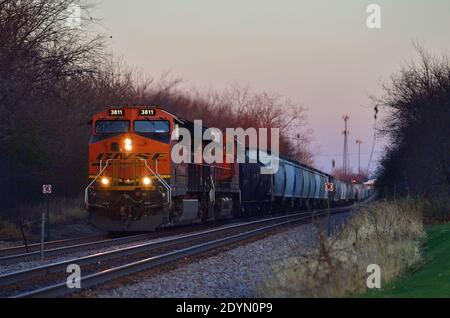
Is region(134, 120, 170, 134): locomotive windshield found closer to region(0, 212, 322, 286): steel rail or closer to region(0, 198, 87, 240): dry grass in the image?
region(0, 212, 322, 286): steel rail

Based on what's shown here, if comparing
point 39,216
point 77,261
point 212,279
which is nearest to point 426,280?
point 212,279

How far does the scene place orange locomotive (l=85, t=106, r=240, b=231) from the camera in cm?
2133

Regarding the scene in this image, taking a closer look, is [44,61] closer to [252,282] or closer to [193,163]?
[193,163]

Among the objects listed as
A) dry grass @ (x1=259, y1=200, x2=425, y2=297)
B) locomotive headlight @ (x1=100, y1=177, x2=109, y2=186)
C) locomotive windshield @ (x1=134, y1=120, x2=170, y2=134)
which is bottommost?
dry grass @ (x1=259, y1=200, x2=425, y2=297)

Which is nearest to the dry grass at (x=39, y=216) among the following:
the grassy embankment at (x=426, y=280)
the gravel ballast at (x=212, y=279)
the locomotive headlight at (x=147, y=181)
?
the locomotive headlight at (x=147, y=181)

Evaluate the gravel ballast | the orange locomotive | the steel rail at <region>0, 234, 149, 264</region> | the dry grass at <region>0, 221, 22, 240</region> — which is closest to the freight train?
the orange locomotive

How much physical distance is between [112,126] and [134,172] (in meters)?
1.81

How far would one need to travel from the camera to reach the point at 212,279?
12.0m

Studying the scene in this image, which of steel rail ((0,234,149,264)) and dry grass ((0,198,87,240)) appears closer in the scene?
steel rail ((0,234,149,264))

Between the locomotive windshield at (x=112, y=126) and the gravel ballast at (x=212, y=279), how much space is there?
6934 millimetres

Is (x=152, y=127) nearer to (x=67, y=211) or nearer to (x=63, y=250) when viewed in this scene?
(x=63, y=250)

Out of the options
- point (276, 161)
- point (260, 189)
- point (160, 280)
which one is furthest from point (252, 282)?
point (276, 161)

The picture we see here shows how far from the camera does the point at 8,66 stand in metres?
22.7

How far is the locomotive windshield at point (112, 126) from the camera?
72.7 feet
